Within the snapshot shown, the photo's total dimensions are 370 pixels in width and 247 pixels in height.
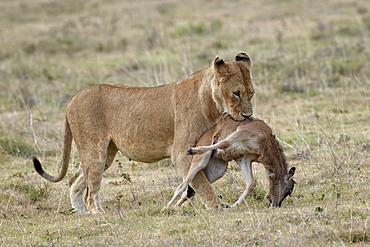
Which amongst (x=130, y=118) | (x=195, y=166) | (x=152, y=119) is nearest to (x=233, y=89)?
(x=195, y=166)

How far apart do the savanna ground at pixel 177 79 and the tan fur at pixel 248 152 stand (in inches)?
10.8

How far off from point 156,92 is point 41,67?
1223 centimetres

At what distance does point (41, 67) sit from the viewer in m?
19.2

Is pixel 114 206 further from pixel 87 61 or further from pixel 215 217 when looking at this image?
pixel 87 61

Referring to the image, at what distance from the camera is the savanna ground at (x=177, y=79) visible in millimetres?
6135

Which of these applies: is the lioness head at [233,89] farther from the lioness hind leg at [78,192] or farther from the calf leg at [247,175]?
the lioness hind leg at [78,192]

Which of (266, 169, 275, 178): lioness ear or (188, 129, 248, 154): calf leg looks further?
(266, 169, 275, 178): lioness ear

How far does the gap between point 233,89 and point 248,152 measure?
2.66 ft

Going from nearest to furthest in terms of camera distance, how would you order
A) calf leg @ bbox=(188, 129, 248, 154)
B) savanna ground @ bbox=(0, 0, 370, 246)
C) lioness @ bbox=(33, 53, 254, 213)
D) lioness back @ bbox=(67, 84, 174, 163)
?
1. savanna ground @ bbox=(0, 0, 370, 246)
2. calf leg @ bbox=(188, 129, 248, 154)
3. lioness @ bbox=(33, 53, 254, 213)
4. lioness back @ bbox=(67, 84, 174, 163)

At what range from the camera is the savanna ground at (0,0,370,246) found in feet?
20.1

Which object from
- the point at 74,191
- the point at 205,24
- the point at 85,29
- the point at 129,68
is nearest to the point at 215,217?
the point at 74,191

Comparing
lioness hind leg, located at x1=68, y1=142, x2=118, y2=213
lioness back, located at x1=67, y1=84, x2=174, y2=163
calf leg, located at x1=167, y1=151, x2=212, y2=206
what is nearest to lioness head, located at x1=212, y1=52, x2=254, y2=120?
calf leg, located at x1=167, y1=151, x2=212, y2=206

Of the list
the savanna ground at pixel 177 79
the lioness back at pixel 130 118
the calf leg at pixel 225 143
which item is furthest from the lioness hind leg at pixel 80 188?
the calf leg at pixel 225 143

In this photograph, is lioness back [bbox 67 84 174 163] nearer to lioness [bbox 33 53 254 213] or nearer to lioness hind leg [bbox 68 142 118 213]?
lioness [bbox 33 53 254 213]
